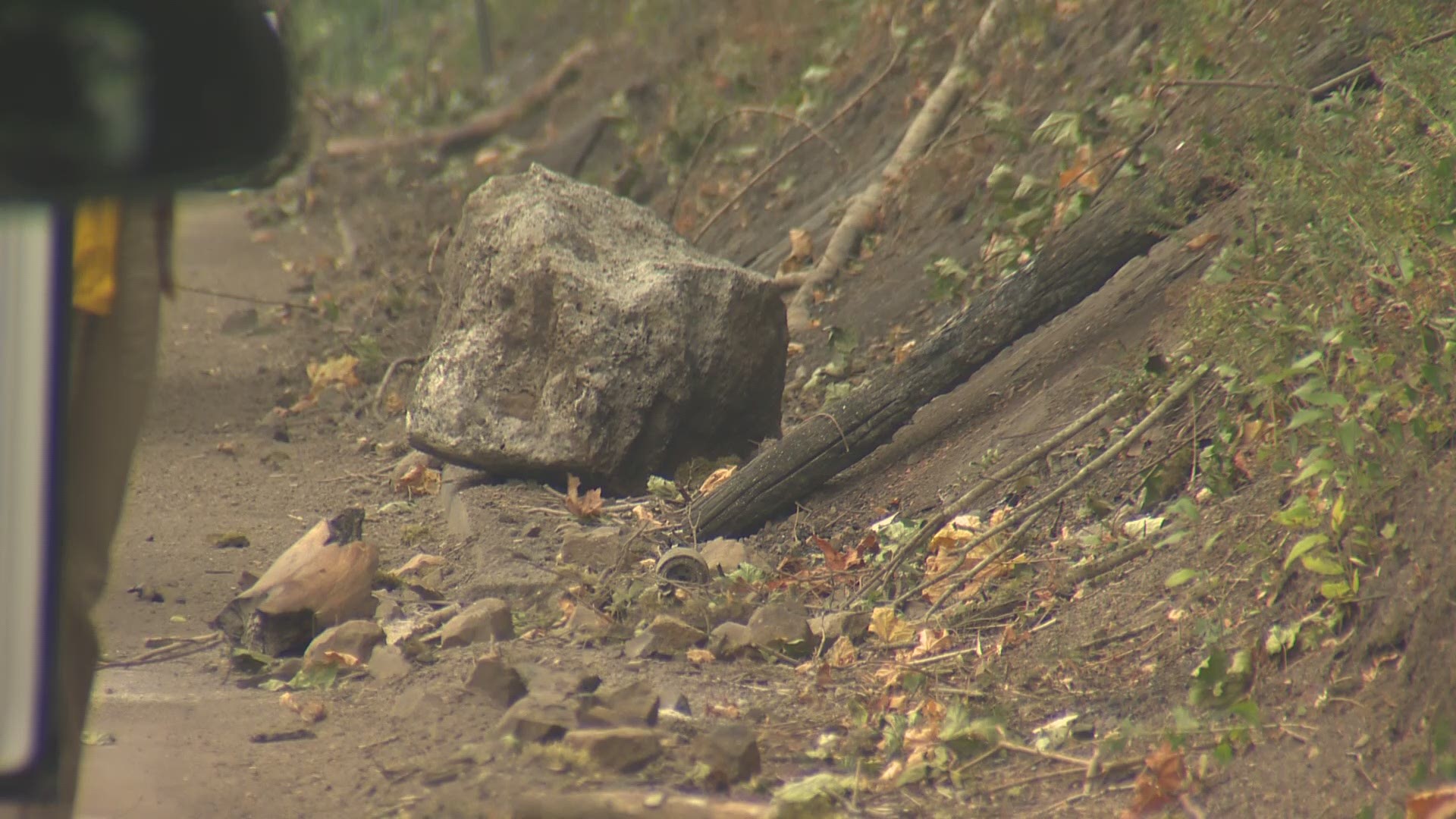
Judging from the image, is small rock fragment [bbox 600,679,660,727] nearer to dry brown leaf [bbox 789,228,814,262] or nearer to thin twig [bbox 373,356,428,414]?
thin twig [bbox 373,356,428,414]

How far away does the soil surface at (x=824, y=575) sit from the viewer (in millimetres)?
2738

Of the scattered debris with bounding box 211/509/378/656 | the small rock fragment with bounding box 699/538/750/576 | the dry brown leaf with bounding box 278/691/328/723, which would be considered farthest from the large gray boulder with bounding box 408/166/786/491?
the dry brown leaf with bounding box 278/691/328/723

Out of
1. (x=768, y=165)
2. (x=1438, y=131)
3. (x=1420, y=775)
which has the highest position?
(x=768, y=165)

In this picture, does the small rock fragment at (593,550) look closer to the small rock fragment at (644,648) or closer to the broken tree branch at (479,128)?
the small rock fragment at (644,648)

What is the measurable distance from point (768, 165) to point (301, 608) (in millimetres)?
4565

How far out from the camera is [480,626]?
3803mm

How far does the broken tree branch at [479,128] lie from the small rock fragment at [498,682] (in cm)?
803

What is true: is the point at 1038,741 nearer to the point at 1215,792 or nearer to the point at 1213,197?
the point at 1215,792

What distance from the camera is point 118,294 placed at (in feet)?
6.64

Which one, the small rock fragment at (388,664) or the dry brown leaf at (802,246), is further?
the dry brown leaf at (802,246)

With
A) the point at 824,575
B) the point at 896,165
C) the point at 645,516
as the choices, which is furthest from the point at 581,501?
the point at 896,165

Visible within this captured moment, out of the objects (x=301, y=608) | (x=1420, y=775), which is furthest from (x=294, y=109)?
(x=301, y=608)

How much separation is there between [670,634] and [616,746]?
36.8 inches

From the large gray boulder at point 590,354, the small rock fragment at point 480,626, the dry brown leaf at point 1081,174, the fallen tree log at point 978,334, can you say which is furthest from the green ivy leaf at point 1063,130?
the small rock fragment at point 480,626
